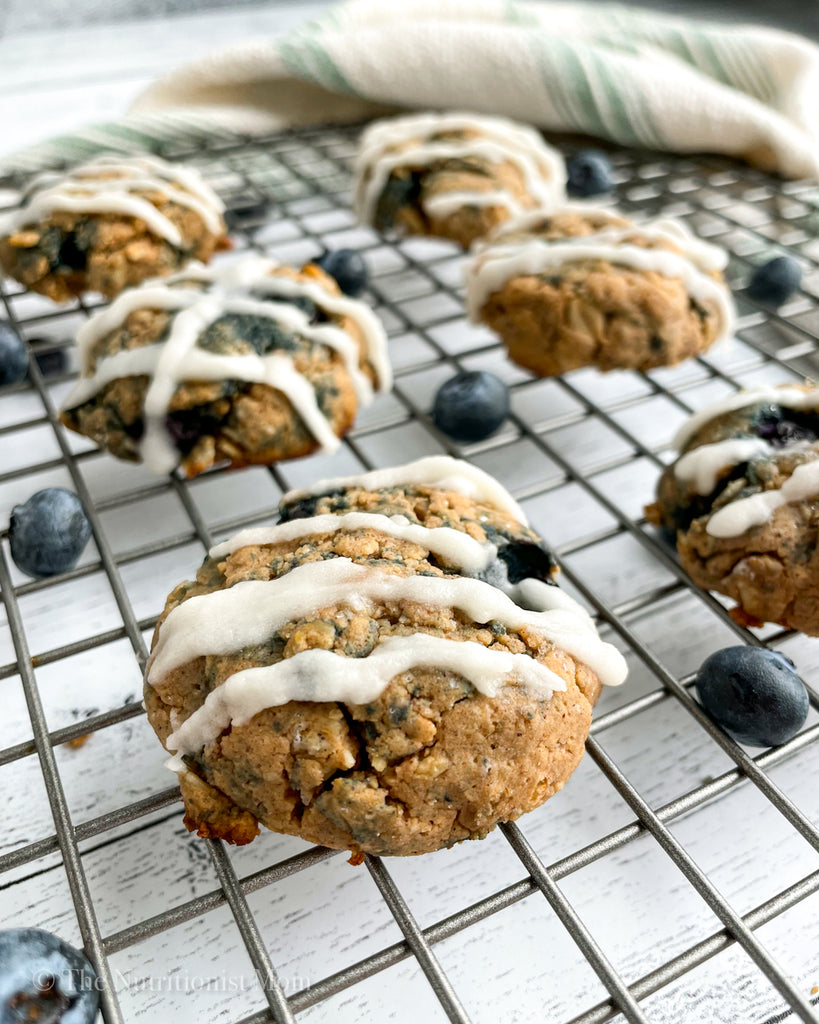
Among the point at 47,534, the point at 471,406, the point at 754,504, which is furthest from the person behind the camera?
the point at 471,406

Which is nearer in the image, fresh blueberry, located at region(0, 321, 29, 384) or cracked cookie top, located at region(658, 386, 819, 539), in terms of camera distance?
cracked cookie top, located at region(658, 386, 819, 539)

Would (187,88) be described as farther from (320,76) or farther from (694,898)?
(694,898)

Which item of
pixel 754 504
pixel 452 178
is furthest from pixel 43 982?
pixel 452 178

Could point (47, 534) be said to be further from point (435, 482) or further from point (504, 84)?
point (504, 84)

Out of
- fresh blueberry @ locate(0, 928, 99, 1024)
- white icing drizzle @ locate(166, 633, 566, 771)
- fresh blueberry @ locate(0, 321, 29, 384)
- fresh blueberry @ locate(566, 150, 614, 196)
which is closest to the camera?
fresh blueberry @ locate(0, 928, 99, 1024)

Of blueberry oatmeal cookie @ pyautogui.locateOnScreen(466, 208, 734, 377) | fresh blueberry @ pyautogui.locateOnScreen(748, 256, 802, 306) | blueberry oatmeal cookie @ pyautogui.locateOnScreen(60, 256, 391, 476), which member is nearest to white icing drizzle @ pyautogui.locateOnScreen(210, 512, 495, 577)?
blueberry oatmeal cookie @ pyautogui.locateOnScreen(60, 256, 391, 476)

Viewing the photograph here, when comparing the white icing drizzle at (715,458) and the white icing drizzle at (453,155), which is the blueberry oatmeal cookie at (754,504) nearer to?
the white icing drizzle at (715,458)

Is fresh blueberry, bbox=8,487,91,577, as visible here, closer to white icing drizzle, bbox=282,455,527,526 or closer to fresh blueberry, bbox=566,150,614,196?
white icing drizzle, bbox=282,455,527,526
